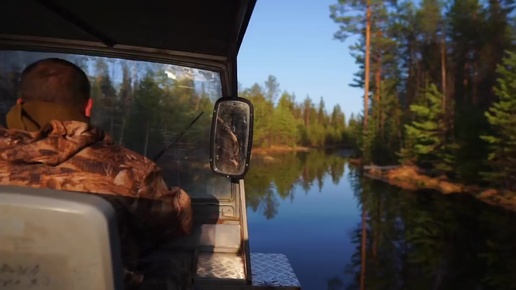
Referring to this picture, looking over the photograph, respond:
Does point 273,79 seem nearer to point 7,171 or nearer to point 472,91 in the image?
point 472,91

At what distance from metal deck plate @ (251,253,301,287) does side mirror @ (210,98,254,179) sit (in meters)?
0.67

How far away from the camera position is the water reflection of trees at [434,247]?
Answer: 26.1ft

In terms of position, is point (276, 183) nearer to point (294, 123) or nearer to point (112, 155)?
point (112, 155)

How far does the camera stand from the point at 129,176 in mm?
2250

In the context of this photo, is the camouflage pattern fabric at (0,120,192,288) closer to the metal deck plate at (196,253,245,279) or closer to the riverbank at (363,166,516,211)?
the metal deck plate at (196,253,245,279)

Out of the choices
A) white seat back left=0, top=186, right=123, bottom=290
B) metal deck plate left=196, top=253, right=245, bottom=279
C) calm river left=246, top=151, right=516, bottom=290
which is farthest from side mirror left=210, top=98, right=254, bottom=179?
calm river left=246, top=151, right=516, bottom=290

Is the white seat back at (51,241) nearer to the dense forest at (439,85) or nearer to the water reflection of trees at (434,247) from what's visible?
the water reflection of trees at (434,247)

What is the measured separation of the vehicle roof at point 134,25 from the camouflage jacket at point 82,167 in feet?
3.18

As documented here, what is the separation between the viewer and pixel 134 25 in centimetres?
355

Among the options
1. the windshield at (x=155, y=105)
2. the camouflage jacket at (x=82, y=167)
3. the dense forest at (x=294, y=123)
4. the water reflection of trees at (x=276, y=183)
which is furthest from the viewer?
the dense forest at (x=294, y=123)

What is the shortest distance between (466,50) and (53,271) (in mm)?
31606

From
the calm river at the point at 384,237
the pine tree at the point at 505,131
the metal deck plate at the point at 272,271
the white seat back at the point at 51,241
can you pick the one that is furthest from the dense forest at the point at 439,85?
the white seat back at the point at 51,241

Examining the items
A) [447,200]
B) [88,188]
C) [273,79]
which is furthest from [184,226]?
[273,79]

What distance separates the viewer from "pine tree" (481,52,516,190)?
64.7 feet
